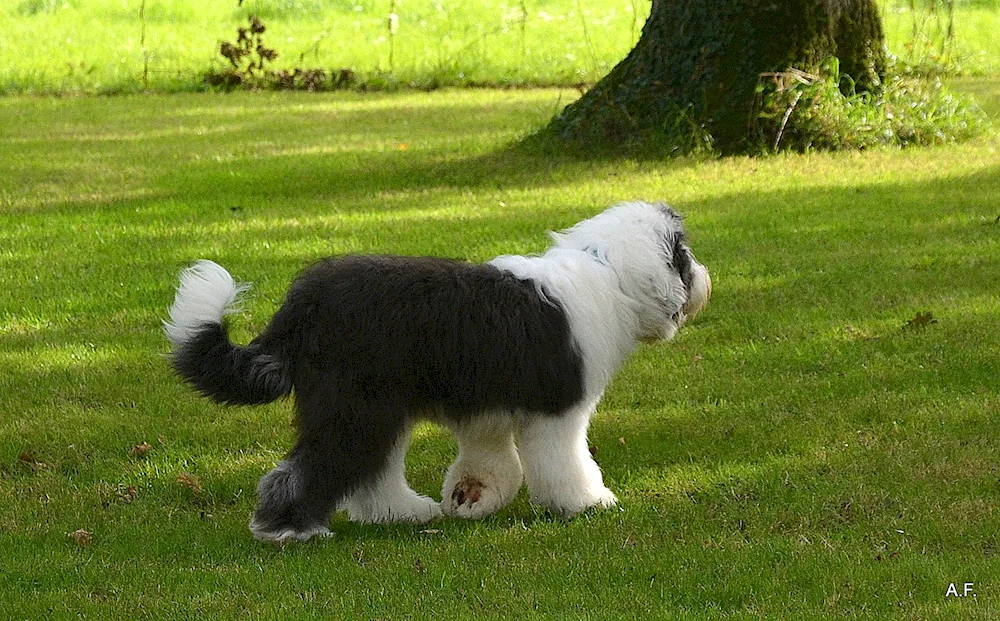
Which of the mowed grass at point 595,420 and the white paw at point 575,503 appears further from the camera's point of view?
the white paw at point 575,503

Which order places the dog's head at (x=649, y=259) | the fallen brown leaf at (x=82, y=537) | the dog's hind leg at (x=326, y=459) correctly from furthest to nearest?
the dog's head at (x=649, y=259) → the fallen brown leaf at (x=82, y=537) → the dog's hind leg at (x=326, y=459)

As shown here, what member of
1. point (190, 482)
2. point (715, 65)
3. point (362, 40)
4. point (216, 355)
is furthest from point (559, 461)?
point (362, 40)

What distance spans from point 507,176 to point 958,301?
5059 millimetres

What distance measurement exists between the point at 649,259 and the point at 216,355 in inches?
68.8

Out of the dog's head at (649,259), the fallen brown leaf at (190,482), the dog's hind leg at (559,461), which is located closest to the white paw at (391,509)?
the dog's hind leg at (559,461)

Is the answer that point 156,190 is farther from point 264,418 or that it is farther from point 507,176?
point 264,418

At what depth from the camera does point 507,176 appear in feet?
41.1

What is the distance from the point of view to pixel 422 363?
5227mm

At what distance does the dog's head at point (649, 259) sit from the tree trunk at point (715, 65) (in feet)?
22.9

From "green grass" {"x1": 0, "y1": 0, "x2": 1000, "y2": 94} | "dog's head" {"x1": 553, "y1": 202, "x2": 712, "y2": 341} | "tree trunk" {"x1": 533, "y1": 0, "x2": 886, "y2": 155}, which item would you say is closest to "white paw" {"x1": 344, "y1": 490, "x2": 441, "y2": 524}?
"dog's head" {"x1": 553, "y1": 202, "x2": 712, "y2": 341}

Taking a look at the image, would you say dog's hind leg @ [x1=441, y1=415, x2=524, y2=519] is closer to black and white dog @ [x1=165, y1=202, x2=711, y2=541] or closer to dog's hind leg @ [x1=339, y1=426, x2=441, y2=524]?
black and white dog @ [x1=165, y1=202, x2=711, y2=541]

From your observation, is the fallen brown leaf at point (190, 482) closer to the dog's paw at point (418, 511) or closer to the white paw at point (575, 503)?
the dog's paw at point (418, 511)

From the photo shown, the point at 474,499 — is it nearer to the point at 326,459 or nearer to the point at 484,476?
the point at 484,476

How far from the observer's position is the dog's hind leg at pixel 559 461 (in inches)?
215
